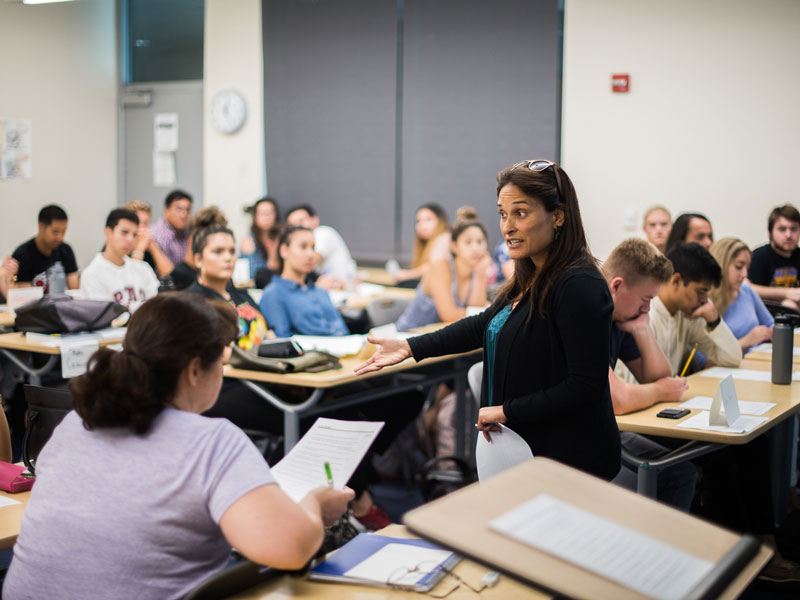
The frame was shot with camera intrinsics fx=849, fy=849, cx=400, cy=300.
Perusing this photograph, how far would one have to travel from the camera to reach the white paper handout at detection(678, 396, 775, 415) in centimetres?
293

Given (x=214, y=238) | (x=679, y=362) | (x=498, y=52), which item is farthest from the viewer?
(x=498, y=52)

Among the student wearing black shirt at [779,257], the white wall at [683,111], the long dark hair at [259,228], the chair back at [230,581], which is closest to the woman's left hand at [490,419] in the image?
the chair back at [230,581]

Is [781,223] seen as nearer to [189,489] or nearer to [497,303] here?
[497,303]

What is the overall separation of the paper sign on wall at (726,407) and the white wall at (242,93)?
6187mm

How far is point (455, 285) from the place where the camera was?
16.5 ft

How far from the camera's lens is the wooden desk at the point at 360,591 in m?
1.51

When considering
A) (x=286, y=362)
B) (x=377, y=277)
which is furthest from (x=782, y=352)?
(x=377, y=277)

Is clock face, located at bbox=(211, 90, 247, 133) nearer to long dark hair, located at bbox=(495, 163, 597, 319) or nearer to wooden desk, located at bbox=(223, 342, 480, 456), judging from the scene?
wooden desk, located at bbox=(223, 342, 480, 456)

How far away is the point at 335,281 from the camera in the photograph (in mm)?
6270

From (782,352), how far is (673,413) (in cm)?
81

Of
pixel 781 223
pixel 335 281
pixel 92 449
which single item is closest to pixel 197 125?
pixel 335 281

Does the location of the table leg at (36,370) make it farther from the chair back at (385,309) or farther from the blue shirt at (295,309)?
the chair back at (385,309)

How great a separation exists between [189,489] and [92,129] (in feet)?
26.2

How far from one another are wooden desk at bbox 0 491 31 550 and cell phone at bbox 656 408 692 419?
1937mm
